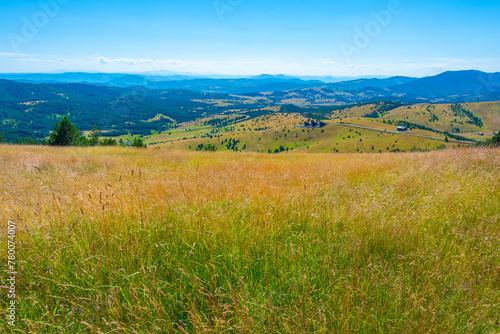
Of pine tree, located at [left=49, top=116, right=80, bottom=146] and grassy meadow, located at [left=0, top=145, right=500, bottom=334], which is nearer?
grassy meadow, located at [left=0, top=145, right=500, bottom=334]

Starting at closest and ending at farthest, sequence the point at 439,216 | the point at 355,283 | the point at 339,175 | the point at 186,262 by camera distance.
A: the point at 355,283
the point at 186,262
the point at 439,216
the point at 339,175

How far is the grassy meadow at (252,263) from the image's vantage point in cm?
189

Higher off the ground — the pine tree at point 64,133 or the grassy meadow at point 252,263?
the grassy meadow at point 252,263

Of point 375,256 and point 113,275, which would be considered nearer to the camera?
point 113,275

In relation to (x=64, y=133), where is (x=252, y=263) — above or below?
above

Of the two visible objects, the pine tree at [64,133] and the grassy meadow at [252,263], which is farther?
the pine tree at [64,133]

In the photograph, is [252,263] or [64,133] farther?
[64,133]

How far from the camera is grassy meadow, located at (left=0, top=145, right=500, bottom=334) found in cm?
189

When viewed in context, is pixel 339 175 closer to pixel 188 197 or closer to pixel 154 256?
pixel 188 197

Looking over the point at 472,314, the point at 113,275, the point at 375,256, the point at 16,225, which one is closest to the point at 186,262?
the point at 113,275

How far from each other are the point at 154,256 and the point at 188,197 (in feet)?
5.05

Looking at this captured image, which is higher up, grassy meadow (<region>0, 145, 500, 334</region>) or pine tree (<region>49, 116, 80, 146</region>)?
grassy meadow (<region>0, 145, 500, 334</region>)

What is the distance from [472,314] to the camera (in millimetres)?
1967

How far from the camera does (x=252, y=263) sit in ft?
8.42
